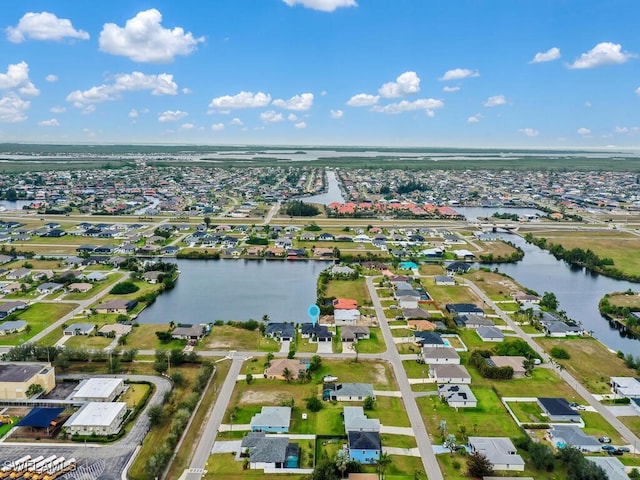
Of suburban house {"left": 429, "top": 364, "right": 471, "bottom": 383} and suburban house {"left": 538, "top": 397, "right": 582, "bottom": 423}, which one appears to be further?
suburban house {"left": 429, "top": 364, "right": 471, "bottom": 383}

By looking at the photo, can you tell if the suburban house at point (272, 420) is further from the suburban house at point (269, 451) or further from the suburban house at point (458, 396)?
the suburban house at point (458, 396)

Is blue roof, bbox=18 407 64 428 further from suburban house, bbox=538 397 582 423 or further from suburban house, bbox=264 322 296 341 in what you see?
suburban house, bbox=538 397 582 423

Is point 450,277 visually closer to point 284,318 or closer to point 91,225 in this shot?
point 284,318

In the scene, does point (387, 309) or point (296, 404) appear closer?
point (296, 404)

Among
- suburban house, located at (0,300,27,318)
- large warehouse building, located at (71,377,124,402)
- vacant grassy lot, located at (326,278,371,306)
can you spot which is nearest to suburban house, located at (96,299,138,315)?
Answer: suburban house, located at (0,300,27,318)

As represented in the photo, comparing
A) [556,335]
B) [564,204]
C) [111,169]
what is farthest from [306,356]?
[111,169]

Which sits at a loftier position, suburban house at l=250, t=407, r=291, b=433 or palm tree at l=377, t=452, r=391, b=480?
suburban house at l=250, t=407, r=291, b=433
